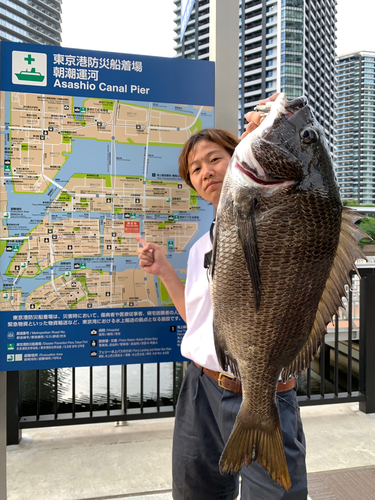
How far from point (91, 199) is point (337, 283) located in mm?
1483

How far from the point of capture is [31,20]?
123ft

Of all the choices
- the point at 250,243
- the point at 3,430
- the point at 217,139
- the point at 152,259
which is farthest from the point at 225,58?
the point at 3,430

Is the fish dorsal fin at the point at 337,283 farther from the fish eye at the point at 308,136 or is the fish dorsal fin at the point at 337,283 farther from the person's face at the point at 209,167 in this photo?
the person's face at the point at 209,167

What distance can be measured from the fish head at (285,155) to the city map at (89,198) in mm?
1258

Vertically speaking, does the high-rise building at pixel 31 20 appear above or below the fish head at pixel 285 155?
above

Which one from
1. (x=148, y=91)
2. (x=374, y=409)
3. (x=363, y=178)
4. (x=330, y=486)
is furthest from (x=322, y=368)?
(x=363, y=178)

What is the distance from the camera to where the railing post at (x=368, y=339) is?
3.28m

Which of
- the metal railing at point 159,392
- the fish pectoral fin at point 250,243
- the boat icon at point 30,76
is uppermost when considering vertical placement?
the boat icon at point 30,76

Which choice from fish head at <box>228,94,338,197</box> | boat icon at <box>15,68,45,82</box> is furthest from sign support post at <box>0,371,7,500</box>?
fish head at <box>228,94,338,197</box>

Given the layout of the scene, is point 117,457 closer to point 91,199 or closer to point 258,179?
point 91,199

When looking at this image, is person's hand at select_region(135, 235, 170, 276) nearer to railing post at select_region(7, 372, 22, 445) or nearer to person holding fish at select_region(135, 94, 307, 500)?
person holding fish at select_region(135, 94, 307, 500)

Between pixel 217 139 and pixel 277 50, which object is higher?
pixel 277 50

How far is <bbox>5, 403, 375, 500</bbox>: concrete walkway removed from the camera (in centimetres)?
225

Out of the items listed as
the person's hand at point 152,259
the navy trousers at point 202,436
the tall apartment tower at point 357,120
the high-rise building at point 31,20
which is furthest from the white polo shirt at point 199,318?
the tall apartment tower at point 357,120
